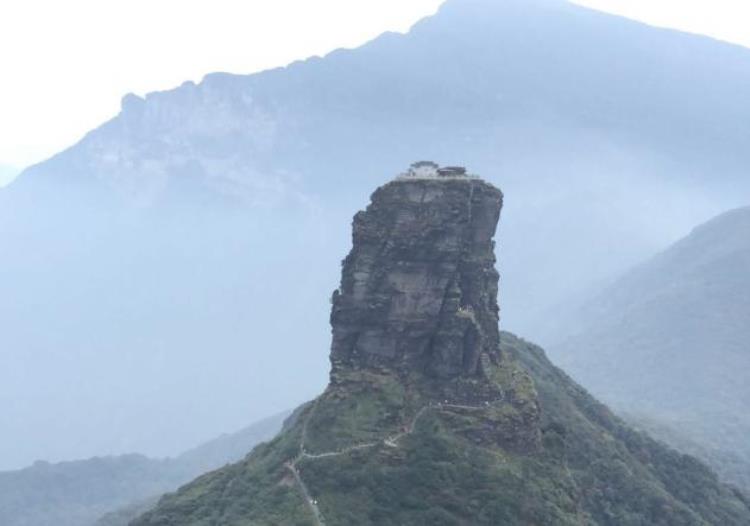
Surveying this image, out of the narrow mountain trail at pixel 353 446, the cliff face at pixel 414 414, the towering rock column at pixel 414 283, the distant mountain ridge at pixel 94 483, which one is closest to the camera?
the cliff face at pixel 414 414

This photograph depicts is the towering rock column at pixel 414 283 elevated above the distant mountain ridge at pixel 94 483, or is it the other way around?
the towering rock column at pixel 414 283

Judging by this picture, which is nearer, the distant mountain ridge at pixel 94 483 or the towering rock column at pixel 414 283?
the towering rock column at pixel 414 283

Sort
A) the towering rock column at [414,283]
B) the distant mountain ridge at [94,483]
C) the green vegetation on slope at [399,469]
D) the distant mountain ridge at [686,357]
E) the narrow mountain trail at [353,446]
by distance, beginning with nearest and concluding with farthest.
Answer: the green vegetation on slope at [399,469] < the narrow mountain trail at [353,446] < the towering rock column at [414,283] < the distant mountain ridge at [94,483] < the distant mountain ridge at [686,357]

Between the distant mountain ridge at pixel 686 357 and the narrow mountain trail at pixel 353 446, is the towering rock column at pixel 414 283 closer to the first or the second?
the narrow mountain trail at pixel 353 446

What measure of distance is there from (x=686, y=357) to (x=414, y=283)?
13060cm

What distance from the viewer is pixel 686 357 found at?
172 metres

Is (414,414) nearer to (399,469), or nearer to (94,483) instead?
(399,469)

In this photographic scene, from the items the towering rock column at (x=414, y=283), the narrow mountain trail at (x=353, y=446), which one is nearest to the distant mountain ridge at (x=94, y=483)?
the narrow mountain trail at (x=353, y=446)

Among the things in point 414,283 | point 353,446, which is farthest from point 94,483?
point 414,283

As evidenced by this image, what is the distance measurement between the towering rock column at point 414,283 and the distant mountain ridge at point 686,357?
81.7 meters

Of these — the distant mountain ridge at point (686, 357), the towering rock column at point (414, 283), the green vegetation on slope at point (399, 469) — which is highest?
the distant mountain ridge at point (686, 357)

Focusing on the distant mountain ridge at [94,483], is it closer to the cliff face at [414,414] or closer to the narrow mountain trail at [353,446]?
the narrow mountain trail at [353,446]

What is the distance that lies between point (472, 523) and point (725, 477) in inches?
2730

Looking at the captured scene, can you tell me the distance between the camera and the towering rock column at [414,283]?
2094 inches
